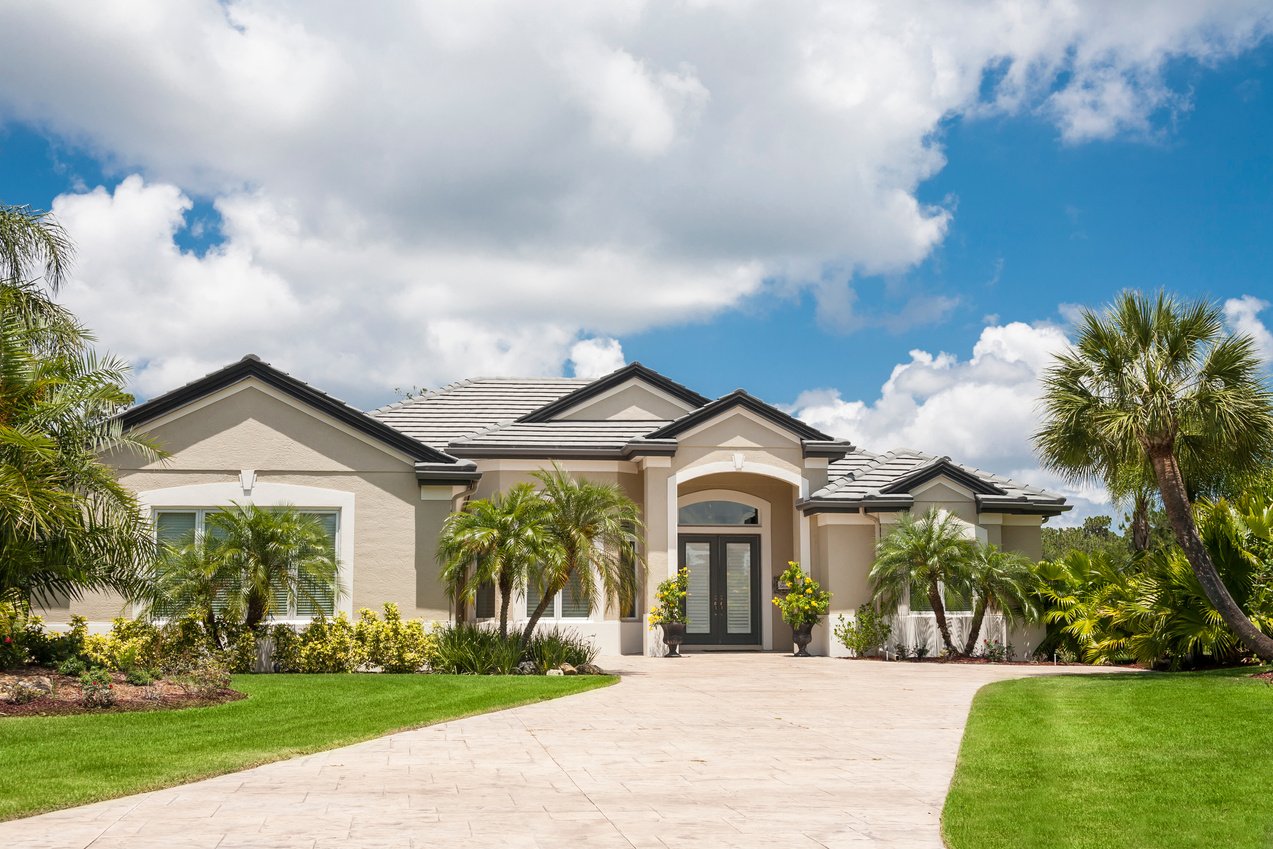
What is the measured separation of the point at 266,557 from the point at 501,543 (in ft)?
12.1

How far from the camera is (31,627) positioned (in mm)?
16891

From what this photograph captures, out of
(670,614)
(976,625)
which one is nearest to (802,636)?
(670,614)

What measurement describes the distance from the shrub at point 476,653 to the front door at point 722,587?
25.1 ft

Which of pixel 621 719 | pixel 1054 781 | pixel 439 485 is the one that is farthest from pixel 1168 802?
pixel 439 485

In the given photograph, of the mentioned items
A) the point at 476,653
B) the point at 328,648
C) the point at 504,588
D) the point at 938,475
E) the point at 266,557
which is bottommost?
the point at 476,653

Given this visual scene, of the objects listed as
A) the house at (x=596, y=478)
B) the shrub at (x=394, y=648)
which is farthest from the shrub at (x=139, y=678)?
the house at (x=596, y=478)

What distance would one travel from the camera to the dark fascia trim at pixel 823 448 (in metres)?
24.8

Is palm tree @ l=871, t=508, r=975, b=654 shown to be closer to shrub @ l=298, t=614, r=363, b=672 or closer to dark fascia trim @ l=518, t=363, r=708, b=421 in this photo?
dark fascia trim @ l=518, t=363, r=708, b=421

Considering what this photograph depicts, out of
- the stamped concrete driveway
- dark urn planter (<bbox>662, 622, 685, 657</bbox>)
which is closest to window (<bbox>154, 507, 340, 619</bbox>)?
the stamped concrete driveway

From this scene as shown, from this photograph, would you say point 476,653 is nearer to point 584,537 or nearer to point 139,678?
point 584,537

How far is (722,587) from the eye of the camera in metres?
26.3

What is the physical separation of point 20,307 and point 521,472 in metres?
9.97

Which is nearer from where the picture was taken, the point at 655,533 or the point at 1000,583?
the point at 1000,583

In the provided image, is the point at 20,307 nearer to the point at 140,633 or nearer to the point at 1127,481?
the point at 140,633
